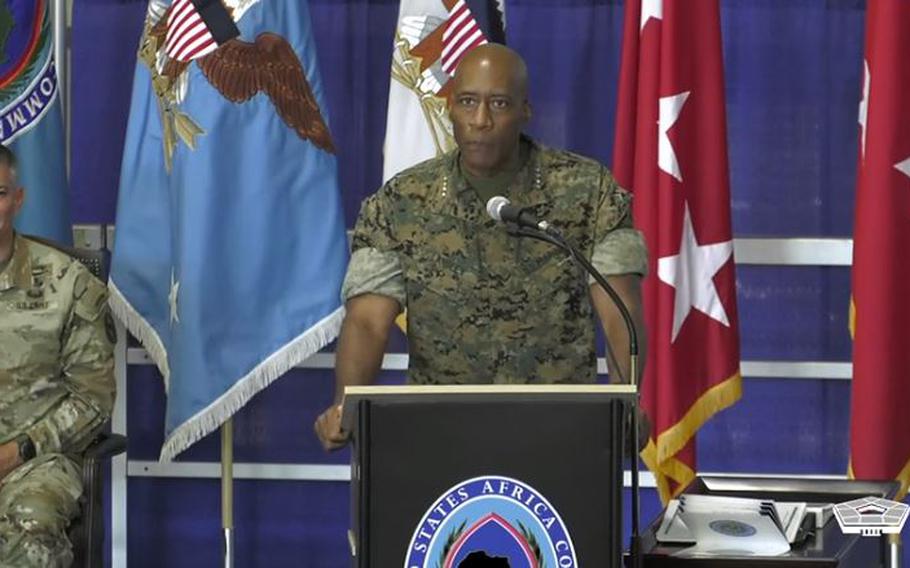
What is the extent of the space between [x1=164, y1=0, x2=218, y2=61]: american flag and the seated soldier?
738mm

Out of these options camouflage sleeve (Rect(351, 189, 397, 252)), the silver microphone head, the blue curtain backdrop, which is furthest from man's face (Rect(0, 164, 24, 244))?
the silver microphone head

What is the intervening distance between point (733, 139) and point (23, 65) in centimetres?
199

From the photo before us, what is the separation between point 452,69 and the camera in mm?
4621

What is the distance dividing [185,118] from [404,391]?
84.3 inches

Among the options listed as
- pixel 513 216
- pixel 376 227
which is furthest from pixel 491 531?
pixel 376 227

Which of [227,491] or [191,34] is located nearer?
[191,34]

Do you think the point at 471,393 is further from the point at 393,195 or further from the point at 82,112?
the point at 82,112

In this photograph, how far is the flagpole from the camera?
15.7ft

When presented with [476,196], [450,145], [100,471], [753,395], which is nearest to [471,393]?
A: [476,196]

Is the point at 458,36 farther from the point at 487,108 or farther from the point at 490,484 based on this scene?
the point at 490,484

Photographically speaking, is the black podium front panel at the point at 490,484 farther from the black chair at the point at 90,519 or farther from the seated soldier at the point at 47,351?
the seated soldier at the point at 47,351

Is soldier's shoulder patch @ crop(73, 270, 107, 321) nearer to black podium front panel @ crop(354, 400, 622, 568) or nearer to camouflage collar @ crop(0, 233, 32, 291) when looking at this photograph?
camouflage collar @ crop(0, 233, 32, 291)

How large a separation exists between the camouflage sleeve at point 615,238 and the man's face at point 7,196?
1387 mm

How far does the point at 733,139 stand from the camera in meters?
5.02
